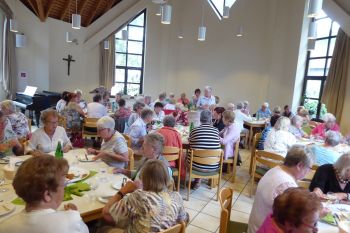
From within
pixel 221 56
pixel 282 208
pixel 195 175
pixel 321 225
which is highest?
pixel 221 56

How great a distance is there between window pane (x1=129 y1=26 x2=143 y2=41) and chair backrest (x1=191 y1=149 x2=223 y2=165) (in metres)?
7.78

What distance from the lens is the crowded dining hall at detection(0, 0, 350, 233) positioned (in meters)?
1.62

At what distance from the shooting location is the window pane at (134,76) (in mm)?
10484

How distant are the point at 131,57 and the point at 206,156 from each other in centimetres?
770

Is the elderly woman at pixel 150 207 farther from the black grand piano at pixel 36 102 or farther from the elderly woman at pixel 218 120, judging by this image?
the black grand piano at pixel 36 102

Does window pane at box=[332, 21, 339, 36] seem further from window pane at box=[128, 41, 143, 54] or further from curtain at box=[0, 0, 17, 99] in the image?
curtain at box=[0, 0, 17, 99]

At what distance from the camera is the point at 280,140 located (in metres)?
3.87

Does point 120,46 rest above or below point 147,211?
above

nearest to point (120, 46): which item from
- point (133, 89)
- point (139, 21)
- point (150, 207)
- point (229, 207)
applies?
point (139, 21)

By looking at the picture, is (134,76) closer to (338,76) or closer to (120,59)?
(120,59)

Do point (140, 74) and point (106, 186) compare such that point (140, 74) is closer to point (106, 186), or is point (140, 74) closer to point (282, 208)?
point (106, 186)

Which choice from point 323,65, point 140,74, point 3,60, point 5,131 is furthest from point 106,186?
point 140,74

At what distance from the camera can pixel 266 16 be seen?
28.5ft

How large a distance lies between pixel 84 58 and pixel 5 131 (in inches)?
274
